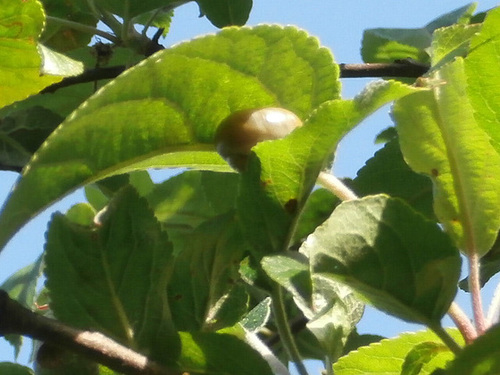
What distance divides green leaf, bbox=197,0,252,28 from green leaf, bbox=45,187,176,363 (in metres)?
0.84

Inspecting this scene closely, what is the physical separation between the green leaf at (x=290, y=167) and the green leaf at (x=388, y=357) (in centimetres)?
14

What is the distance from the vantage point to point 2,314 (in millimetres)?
653

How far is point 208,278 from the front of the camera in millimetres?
836

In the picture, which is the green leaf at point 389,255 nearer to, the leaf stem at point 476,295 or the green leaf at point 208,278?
the leaf stem at point 476,295

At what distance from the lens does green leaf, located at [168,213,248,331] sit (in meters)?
0.82

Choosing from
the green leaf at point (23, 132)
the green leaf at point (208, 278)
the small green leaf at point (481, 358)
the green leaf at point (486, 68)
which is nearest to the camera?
the small green leaf at point (481, 358)

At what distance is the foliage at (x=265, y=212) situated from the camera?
67 centimetres

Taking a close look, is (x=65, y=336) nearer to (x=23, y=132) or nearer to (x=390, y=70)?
(x=23, y=132)

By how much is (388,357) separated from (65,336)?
312 millimetres

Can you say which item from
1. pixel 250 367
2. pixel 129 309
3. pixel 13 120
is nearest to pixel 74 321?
pixel 129 309

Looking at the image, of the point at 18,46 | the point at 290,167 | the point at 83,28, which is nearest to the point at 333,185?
the point at 290,167

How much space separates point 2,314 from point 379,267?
289mm

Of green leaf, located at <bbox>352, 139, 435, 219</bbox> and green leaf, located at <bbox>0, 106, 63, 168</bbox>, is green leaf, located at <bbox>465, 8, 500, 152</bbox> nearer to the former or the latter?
green leaf, located at <bbox>352, 139, 435, 219</bbox>

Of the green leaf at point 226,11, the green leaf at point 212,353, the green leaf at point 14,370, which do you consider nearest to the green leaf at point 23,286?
the green leaf at point 14,370
